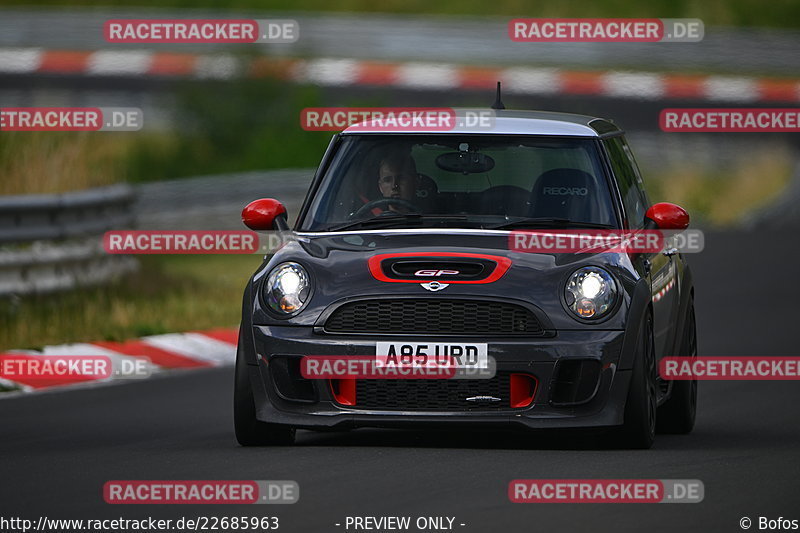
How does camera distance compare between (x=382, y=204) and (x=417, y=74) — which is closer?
(x=382, y=204)

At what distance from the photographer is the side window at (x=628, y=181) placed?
10.2 meters

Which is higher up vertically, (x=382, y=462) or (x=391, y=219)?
(x=391, y=219)

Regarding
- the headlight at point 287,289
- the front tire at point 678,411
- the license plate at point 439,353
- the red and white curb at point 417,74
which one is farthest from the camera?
A: the red and white curb at point 417,74

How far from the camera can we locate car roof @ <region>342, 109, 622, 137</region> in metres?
10.1

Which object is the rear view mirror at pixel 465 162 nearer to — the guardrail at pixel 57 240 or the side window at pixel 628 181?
the side window at pixel 628 181

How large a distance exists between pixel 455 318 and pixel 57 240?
7.15 metres

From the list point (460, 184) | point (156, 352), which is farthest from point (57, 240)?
point (460, 184)

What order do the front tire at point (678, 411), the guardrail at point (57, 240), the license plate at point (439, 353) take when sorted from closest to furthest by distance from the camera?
the license plate at point (439, 353), the front tire at point (678, 411), the guardrail at point (57, 240)

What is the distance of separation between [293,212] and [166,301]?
625 centimetres

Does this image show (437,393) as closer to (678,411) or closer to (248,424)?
(248,424)

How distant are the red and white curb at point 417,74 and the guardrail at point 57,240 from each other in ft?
50.1

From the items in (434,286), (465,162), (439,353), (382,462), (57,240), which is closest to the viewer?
(382,462)

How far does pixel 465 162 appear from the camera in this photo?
33.0 ft

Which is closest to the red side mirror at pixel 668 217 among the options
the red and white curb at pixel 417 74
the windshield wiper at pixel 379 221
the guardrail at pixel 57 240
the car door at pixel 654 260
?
the car door at pixel 654 260
